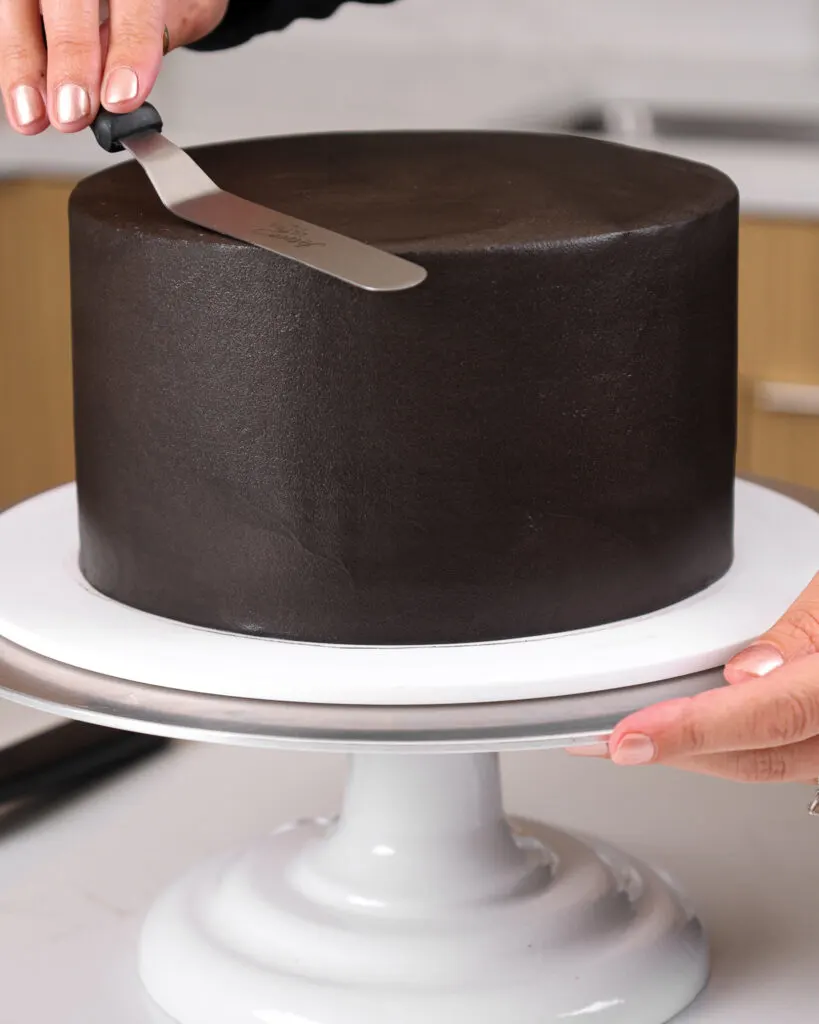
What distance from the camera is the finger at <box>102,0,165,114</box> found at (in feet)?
2.65

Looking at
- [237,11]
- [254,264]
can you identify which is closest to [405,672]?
[254,264]

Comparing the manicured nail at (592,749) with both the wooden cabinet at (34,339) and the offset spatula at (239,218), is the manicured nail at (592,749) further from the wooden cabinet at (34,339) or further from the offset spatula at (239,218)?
the wooden cabinet at (34,339)

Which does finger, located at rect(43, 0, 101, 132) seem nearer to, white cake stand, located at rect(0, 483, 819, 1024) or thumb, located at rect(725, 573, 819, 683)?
white cake stand, located at rect(0, 483, 819, 1024)

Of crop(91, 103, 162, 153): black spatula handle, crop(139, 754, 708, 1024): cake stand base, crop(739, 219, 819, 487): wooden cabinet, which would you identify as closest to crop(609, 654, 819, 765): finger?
crop(139, 754, 708, 1024): cake stand base

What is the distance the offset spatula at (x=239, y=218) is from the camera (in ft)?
2.38

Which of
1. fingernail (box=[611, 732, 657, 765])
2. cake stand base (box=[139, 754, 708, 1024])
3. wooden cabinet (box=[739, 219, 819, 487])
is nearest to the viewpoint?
fingernail (box=[611, 732, 657, 765])

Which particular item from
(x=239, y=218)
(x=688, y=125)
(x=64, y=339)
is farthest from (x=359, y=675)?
(x=688, y=125)

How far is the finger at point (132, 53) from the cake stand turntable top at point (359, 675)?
26 cm

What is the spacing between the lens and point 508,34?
9.04 ft

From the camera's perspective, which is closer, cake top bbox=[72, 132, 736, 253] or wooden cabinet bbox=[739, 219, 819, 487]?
cake top bbox=[72, 132, 736, 253]

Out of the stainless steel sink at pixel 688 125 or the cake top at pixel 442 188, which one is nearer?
the cake top at pixel 442 188

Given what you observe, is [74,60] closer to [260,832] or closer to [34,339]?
[260,832]

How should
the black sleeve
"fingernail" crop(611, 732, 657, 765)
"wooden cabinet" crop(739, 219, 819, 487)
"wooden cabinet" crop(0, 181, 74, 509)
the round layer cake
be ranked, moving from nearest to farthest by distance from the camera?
1. "fingernail" crop(611, 732, 657, 765)
2. the round layer cake
3. the black sleeve
4. "wooden cabinet" crop(739, 219, 819, 487)
5. "wooden cabinet" crop(0, 181, 74, 509)

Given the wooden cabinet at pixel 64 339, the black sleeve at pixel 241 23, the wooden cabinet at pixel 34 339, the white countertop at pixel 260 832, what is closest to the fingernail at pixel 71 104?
the black sleeve at pixel 241 23
